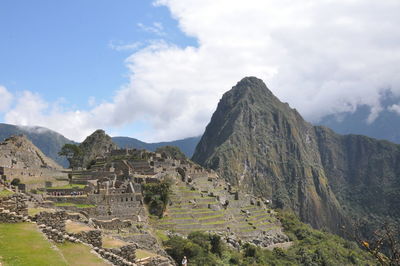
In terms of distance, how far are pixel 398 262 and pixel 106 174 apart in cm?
3800

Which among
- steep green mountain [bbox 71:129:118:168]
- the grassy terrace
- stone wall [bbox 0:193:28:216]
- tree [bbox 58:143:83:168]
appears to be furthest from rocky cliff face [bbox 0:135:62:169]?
the grassy terrace

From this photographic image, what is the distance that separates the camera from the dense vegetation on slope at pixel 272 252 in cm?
3133

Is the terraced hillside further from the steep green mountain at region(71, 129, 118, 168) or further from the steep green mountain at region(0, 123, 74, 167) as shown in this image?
the steep green mountain at region(0, 123, 74, 167)

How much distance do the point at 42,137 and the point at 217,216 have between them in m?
124

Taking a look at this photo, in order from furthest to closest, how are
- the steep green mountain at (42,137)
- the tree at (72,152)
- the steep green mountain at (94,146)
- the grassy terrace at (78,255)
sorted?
the steep green mountain at (42,137), the steep green mountain at (94,146), the tree at (72,152), the grassy terrace at (78,255)

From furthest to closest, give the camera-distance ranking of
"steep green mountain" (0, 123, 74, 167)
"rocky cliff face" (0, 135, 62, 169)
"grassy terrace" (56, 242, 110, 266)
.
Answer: "steep green mountain" (0, 123, 74, 167) < "rocky cliff face" (0, 135, 62, 169) < "grassy terrace" (56, 242, 110, 266)

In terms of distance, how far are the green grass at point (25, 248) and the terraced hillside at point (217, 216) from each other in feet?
84.0

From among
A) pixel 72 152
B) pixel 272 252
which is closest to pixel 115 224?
pixel 272 252

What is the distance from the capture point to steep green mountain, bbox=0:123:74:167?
138m

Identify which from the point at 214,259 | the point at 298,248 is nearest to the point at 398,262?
→ the point at 214,259

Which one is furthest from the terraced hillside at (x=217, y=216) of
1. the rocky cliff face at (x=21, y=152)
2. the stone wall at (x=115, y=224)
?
the rocky cliff face at (x=21, y=152)

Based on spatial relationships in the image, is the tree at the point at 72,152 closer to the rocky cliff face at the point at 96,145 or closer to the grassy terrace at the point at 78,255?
the rocky cliff face at the point at 96,145

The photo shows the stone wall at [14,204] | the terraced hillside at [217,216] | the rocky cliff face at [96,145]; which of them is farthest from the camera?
the rocky cliff face at [96,145]

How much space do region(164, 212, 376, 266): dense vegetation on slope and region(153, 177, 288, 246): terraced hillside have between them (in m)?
2.65
